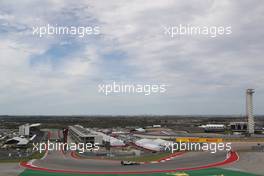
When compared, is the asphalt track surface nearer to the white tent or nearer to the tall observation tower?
the white tent

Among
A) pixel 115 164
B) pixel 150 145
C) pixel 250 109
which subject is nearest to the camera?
pixel 115 164

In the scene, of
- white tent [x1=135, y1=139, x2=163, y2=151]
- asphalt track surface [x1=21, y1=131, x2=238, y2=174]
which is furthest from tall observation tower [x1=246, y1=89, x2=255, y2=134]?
asphalt track surface [x1=21, y1=131, x2=238, y2=174]

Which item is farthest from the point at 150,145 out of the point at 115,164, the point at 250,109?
the point at 250,109

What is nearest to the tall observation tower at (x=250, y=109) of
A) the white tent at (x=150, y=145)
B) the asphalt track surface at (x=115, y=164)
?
the white tent at (x=150, y=145)

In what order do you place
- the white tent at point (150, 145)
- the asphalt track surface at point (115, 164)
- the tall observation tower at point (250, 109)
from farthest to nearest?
1. the tall observation tower at point (250, 109)
2. the white tent at point (150, 145)
3. the asphalt track surface at point (115, 164)

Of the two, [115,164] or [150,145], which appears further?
[150,145]

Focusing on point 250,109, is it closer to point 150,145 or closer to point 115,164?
point 150,145

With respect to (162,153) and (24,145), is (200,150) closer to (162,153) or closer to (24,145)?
(162,153)

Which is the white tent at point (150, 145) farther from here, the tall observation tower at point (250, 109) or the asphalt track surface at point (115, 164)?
the tall observation tower at point (250, 109)

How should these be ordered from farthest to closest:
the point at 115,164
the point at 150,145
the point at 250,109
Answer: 1. the point at 250,109
2. the point at 150,145
3. the point at 115,164

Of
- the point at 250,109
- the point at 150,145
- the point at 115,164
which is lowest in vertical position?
the point at 115,164
